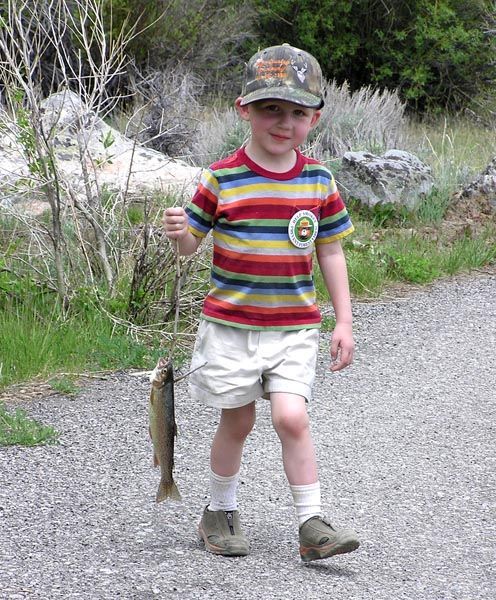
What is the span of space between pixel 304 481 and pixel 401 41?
41.7ft

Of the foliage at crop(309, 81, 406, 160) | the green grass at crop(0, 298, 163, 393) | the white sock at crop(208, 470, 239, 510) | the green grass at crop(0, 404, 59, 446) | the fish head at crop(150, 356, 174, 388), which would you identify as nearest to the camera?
the fish head at crop(150, 356, 174, 388)

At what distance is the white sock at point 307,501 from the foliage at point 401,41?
468 inches

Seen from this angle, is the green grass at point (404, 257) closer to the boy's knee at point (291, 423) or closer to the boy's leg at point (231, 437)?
the boy's leg at point (231, 437)

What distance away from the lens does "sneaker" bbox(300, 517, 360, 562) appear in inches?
145

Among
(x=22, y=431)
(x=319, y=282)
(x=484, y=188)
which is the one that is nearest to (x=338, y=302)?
(x=22, y=431)

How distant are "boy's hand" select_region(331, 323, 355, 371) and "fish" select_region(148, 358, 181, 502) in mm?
558

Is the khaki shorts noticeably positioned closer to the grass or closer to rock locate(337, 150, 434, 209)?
the grass

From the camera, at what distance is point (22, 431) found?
501 cm

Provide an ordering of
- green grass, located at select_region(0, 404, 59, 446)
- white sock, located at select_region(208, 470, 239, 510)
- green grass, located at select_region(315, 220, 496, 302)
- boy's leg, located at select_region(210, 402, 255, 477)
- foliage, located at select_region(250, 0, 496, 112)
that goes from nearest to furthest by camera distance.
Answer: boy's leg, located at select_region(210, 402, 255, 477) → white sock, located at select_region(208, 470, 239, 510) → green grass, located at select_region(0, 404, 59, 446) → green grass, located at select_region(315, 220, 496, 302) → foliage, located at select_region(250, 0, 496, 112)

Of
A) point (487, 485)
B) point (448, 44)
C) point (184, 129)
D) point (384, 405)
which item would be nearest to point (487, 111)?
point (448, 44)

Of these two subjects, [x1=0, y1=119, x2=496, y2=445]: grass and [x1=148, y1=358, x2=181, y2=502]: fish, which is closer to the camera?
[x1=148, y1=358, x2=181, y2=502]: fish

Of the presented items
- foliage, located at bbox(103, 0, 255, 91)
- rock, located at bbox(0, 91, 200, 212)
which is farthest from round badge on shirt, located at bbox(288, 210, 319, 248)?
foliage, located at bbox(103, 0, 255, 91)

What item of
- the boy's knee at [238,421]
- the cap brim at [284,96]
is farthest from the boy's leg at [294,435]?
the cap brim at [284,96]

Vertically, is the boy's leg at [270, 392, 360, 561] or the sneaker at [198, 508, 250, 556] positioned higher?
the boy's leg at [270, 392, 360, 561]
